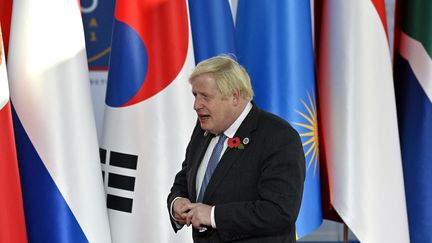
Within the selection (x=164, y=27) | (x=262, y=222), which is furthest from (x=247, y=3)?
(x=262, y=222)

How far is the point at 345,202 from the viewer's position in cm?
264

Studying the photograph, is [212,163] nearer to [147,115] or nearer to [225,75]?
[225,75]

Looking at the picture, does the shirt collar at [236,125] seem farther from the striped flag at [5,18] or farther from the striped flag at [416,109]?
the striped flag at [416,109]

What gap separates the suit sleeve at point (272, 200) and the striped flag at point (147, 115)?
32.5 inches

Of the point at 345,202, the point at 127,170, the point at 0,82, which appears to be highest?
the point at 0,82

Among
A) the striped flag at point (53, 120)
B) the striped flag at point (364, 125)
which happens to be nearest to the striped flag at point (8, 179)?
the striped flag at point (53, 120)

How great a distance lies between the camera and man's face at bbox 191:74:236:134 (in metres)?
1.62

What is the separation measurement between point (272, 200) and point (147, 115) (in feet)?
3.06

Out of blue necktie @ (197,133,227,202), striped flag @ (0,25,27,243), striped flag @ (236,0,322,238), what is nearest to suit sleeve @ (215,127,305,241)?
blue necktie @ (197,133,227,202)

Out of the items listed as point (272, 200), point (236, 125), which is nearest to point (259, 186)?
point (272, 200)

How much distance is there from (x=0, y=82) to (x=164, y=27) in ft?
1.87

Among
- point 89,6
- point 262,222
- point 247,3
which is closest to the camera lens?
point 262,222

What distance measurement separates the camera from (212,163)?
5.54 feet

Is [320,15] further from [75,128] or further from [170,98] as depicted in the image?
[75,128]
